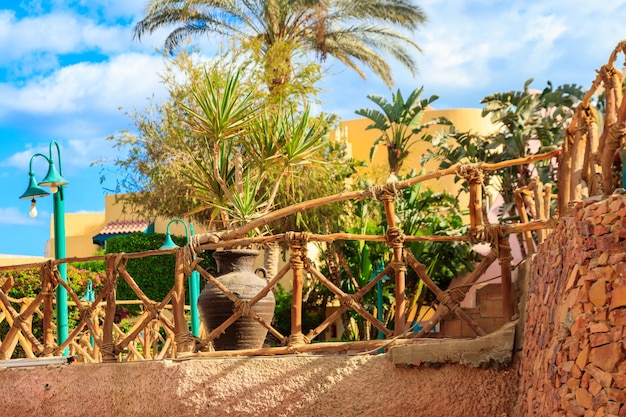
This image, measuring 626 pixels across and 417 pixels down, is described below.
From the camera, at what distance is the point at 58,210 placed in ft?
30.7

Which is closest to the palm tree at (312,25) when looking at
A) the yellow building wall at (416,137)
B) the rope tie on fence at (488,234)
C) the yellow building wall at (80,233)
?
the yellow building wall at (416,137)

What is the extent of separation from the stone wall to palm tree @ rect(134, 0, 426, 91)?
18.4 metres

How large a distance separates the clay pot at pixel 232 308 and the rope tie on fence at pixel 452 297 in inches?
69.0

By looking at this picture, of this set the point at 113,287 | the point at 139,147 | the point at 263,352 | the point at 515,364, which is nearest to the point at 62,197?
the point at 113,287

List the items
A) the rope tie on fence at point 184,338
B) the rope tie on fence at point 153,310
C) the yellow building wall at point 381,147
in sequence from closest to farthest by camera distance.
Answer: the rope tie on fence at point 184,338
the rope tie on fence at point 153,310
the yellow building wall at point 381,147

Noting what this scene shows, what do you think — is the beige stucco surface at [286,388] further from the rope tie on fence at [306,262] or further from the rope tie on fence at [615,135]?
the rope tie on fence at [615,135]

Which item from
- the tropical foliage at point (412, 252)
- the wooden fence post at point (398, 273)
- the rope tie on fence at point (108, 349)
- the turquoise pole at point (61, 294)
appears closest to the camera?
the wooden fence post at point (398, 273)

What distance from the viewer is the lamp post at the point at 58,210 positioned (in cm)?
880

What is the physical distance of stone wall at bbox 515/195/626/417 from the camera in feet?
13.1

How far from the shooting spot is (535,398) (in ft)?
16.0

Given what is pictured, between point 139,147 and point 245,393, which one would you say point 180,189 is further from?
point 245,393

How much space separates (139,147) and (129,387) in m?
16.1

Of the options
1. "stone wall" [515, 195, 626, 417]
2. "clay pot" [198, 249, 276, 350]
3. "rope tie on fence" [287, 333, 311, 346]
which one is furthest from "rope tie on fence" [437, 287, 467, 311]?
"clay pot" [198, 249, 276, 350]

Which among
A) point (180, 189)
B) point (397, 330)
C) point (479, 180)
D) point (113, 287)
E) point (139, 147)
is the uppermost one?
point (139, 147)
